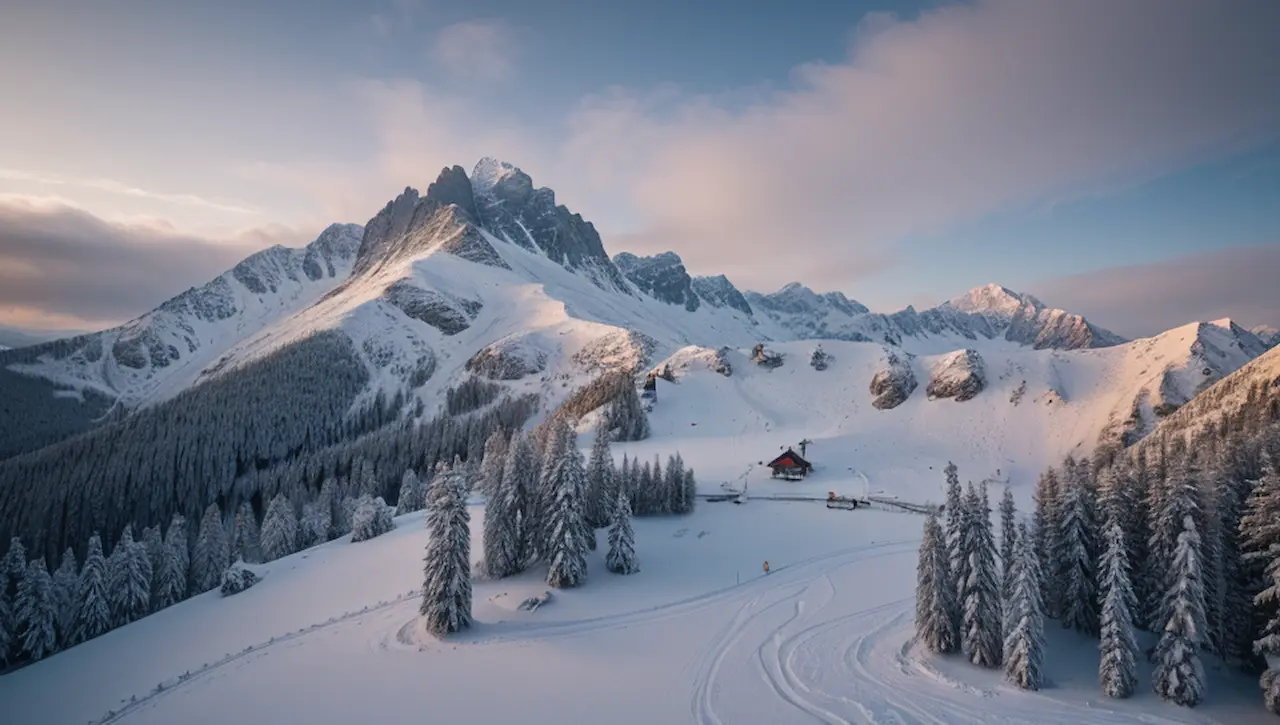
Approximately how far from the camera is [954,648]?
2916cm

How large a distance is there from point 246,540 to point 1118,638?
86.3 meters

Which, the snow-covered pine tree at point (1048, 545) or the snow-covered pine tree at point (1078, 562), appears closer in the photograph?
the snow-covered pine tree at point (1078, 562)

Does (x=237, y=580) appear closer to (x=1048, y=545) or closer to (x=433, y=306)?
(x=1048, y=545)

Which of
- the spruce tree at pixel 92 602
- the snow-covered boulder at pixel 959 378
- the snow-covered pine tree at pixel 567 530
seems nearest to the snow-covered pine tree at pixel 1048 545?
the snow-covered pine tree at pixel 567 530

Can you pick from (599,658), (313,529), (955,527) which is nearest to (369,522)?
(313,529)

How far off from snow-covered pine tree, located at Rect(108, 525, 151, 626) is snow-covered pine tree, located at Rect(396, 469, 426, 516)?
27541mm

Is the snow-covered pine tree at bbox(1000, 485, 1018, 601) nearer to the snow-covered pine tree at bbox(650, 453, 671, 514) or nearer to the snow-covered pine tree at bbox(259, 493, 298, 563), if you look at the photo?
the snow-covered pine tree at bbox(650, 453, 671, 514)

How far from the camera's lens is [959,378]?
3949 inches

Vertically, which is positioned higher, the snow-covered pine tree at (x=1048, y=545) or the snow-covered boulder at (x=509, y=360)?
the snow-covered boulder at (x=509, y=360)

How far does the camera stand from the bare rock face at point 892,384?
335ft

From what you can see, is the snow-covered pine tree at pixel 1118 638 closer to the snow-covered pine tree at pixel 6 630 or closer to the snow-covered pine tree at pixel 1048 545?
the snow-covered pine tree at pixel 1048 545

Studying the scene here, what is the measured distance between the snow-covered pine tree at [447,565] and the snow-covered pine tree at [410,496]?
48895 millimetres

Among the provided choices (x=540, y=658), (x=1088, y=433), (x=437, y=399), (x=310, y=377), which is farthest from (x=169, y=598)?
(x=1088, y=433)

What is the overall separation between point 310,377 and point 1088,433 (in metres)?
163
